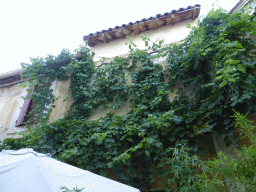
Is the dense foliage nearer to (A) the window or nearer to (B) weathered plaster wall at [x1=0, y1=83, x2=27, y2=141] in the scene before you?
(A) the window

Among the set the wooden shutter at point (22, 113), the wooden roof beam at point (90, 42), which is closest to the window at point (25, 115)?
the wooden shutter at point (22, 113)

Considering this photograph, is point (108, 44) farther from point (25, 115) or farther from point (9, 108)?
point (9, 108)

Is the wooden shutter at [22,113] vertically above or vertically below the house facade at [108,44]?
below

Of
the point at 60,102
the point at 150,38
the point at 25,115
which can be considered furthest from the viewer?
the point at 150,38

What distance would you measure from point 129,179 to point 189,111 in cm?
164

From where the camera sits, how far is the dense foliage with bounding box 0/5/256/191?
9.34 ft

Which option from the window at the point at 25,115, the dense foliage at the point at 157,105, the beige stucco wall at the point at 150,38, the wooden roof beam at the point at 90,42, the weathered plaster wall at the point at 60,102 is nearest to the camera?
the dense foliage at the point at 157,105

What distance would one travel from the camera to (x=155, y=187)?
3.41m

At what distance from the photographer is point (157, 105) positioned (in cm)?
371

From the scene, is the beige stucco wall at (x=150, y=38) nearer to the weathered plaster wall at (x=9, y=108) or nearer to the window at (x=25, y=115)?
the window at (x=25, y=115)

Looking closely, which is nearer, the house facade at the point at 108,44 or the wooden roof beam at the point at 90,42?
the house facade at the point at 108,44

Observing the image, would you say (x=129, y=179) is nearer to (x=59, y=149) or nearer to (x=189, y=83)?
(x=59, y=149)

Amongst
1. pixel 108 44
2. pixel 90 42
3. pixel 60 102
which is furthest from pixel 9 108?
pixel 108 44

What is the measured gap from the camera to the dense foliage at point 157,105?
9.34 feet
